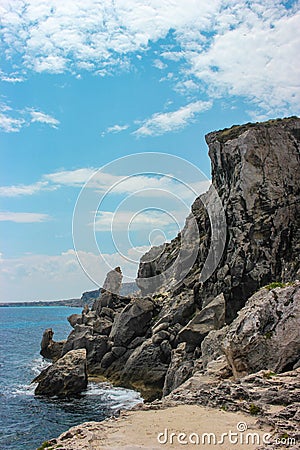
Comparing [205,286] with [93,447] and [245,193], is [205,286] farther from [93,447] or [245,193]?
[93,447]

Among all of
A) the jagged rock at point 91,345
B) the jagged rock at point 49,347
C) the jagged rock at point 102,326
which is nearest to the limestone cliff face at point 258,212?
the jagged rock at point 102,326

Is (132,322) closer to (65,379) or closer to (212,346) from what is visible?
(65,379)

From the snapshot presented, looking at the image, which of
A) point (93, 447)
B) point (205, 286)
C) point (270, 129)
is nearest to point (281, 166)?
point (270, 129)

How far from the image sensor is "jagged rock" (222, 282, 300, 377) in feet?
68.9

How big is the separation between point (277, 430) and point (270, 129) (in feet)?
141

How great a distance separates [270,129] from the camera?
5178 cm

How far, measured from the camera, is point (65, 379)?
4322cm

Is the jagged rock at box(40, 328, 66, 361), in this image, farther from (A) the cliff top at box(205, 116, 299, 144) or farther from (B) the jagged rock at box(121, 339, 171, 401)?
(A) the cliff top at box(205, 116, 299, 144)

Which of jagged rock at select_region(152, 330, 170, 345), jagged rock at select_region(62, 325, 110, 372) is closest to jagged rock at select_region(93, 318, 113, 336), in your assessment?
jagged rock at select_region(62, 325, 110, 372)

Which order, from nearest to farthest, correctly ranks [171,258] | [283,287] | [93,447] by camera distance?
[93,447] → [283,287] → [171,258]

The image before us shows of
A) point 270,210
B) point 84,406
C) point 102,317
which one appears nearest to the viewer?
point 84,406

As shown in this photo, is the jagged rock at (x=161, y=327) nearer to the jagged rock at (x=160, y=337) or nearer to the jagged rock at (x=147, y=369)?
the jagged rock at (x=160, y=337)

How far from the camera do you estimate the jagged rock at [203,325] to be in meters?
39.1

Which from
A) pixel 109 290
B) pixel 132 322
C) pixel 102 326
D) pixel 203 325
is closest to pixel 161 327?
pixel 132 322
